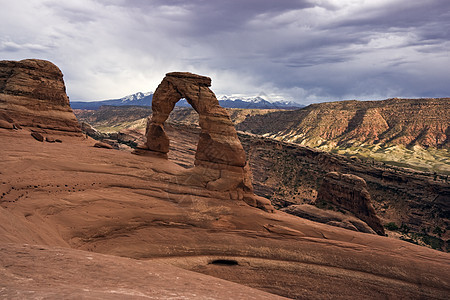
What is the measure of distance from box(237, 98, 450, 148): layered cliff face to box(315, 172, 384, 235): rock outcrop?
106 metres

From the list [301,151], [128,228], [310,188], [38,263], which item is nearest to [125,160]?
[128,228]

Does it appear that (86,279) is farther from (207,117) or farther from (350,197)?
(350,197)

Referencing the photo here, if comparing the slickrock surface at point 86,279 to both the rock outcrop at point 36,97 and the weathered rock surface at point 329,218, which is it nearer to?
the rock outcrop at point 36,97

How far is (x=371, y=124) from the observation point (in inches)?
5664

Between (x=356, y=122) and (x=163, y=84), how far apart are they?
152 metres

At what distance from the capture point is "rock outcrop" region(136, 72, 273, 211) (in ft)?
69.6

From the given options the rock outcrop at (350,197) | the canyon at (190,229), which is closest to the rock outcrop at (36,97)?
the canyon at (190,229)

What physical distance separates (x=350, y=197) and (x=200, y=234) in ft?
93.9

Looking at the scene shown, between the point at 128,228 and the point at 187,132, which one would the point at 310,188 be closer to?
the point at 187,132

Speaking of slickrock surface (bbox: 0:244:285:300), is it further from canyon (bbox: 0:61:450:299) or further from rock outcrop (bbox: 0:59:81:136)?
rock outcrop (bbox: 0:59:81:136)

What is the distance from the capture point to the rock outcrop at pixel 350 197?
3562cm

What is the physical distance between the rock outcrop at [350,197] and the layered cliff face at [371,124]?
347 feet

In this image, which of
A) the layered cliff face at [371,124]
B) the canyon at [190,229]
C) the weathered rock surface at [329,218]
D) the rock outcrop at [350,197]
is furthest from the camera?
the layered cliff face at [371,124]

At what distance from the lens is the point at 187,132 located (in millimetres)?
71750
